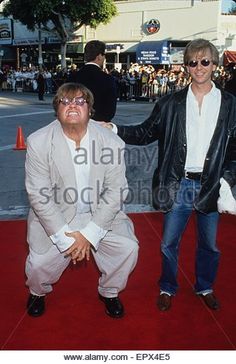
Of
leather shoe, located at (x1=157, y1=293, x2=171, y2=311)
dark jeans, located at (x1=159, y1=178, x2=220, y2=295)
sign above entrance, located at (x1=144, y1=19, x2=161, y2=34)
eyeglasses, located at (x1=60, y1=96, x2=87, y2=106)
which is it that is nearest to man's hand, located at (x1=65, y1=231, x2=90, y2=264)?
dark jeans, located at (x1=159, y1=178, x2=220, y2=295)

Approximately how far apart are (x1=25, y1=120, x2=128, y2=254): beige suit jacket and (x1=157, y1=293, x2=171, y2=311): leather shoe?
685 mm

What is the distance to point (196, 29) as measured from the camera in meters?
27.9

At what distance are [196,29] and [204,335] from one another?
27.9 metres

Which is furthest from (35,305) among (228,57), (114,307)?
(228,57)

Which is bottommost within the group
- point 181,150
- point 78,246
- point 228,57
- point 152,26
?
point 78,246

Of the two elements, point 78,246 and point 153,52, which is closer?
point 78,246

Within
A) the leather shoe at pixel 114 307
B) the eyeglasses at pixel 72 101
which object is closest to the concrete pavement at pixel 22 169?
the leather shoe at pixel 114 307

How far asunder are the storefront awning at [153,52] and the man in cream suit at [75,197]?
25.7 metres

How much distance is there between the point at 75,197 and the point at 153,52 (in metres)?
27.0

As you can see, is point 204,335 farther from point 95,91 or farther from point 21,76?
point 21,76

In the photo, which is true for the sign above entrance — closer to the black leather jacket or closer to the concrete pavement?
the concrete pavement

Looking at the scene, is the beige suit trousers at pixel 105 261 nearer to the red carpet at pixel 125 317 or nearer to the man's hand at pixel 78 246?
the man's hand at pixel 78 246

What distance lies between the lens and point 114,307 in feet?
9.71

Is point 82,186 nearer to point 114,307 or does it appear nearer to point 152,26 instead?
point 114,307
